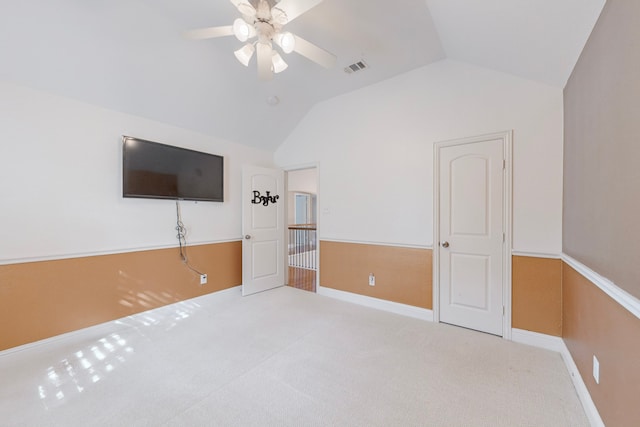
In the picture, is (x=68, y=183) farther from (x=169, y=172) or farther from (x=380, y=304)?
(x=380, y=304)

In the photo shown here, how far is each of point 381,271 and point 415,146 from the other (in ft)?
5.35

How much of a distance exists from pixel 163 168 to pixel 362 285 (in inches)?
115

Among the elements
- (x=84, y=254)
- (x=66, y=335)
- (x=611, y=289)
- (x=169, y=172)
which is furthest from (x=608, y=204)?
(x=66, y=335)

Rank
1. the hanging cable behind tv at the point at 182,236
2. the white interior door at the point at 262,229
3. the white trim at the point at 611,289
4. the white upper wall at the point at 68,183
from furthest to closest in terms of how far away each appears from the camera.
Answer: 1. the white interior door at the point at 262,229
2. the hanging cable behind tv at the point at 182,236
3. the white upper wall at the point at 68,183
4. the white trim at the point at 611,289

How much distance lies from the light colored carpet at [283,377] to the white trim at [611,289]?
863 millimetres

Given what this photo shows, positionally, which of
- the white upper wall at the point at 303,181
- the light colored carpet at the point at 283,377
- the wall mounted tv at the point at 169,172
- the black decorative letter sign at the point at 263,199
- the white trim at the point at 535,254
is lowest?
the light colored carpet at the point at 283,377

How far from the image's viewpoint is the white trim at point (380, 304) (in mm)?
2958

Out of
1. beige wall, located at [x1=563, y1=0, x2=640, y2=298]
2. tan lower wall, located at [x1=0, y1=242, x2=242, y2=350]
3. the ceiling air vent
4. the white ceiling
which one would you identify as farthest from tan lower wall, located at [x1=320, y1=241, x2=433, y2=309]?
the ceiling air vent

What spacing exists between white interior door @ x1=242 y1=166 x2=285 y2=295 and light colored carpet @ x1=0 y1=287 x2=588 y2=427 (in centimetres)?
108

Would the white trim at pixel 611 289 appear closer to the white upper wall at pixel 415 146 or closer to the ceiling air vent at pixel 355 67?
the white upper wall at pixel 415 146

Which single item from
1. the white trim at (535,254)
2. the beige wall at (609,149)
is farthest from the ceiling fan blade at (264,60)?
the white trim at (535,254)

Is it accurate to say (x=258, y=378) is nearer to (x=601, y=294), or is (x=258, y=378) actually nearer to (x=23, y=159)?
(x=601, y=294)

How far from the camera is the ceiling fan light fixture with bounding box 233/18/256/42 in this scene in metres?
1.59

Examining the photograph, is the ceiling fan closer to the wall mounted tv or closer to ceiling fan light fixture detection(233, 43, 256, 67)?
ceiling fan light fixture detection(233, 43, 256, 67)
